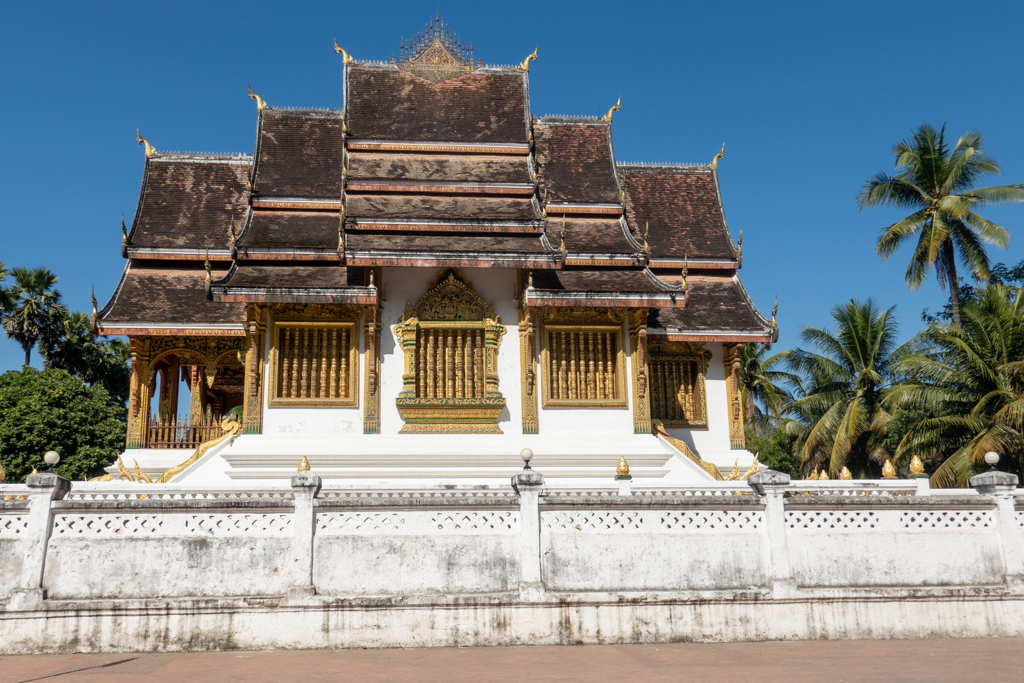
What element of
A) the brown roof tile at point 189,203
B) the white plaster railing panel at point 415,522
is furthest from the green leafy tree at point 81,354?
the white plaster railing panel at point 415,522

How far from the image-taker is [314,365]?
14797 millimetres

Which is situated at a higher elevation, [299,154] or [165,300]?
[299,154]

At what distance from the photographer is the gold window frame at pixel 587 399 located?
1504cm

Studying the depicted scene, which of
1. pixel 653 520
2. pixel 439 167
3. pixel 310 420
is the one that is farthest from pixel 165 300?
pixel 653 520

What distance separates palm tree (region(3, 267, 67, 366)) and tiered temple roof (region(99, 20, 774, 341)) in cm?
1722

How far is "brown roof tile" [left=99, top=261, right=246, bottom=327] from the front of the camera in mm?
16203

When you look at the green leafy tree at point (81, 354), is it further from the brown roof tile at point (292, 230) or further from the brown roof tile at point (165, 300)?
the brown roof tile at point (292, 230)

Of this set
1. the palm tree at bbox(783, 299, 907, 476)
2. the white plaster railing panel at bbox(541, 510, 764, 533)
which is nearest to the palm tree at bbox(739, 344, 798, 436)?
the palm tree at bbox(783, 299, 907, 476)

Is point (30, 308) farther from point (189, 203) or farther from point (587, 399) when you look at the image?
point (587, 399)

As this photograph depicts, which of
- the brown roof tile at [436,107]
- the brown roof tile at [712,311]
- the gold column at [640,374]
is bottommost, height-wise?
the gold column at [640,374]

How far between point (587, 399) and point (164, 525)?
786 cm

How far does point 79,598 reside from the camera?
8.68 m

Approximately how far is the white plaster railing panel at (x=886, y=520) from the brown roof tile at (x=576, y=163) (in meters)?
9.26

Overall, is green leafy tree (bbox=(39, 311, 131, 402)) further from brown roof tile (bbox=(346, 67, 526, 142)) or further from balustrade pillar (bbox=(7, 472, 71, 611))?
balustrade pillar (bbox=(7, 472, 71, 611))
